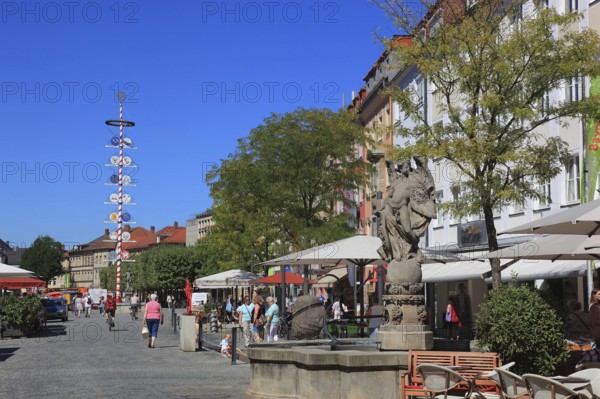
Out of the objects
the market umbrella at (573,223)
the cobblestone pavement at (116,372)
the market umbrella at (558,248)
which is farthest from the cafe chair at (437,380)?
the market umbrella at (558,248)

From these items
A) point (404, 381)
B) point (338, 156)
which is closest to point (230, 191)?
point (338, 156)

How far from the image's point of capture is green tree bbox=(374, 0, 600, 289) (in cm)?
2119

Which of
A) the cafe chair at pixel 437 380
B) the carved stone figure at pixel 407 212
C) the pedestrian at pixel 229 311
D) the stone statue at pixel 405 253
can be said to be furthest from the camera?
the pedestrian at pixel 229 311

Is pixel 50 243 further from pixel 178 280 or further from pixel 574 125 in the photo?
pixel 574 125

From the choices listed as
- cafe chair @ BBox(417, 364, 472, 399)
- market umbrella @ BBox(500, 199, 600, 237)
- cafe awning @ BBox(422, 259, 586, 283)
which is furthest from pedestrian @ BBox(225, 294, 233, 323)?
cafe chair @ BBox(417, 364, 472, 399)

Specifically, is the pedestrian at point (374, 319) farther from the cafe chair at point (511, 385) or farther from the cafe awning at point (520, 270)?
the cafe chair at point (511, 385)

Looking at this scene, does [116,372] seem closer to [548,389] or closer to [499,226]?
[548,389]

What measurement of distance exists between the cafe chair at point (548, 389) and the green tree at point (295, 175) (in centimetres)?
2928

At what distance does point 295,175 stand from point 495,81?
18517 mm

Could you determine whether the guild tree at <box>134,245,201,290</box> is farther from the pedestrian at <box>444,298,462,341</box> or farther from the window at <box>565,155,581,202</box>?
the pedestrian at <box>444,298,462,341</box>

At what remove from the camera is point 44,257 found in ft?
511

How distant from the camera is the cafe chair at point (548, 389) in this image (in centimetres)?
863

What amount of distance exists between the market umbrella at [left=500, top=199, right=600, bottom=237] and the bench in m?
2.03

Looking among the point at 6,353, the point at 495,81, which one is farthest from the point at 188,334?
the point at 495,81
